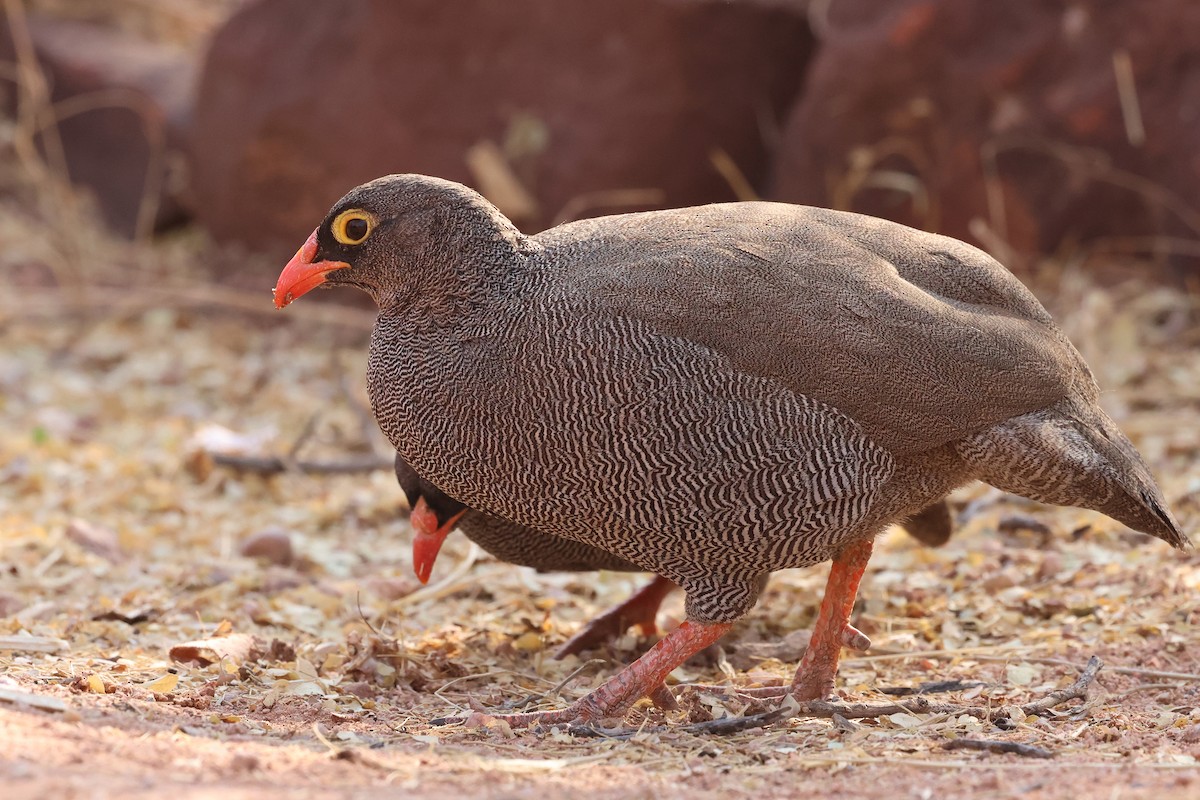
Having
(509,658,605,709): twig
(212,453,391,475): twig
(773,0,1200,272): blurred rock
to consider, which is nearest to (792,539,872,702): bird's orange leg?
(509,658,605,709): twig

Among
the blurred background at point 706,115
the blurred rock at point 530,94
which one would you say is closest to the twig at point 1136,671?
the blurred background at point 706,115

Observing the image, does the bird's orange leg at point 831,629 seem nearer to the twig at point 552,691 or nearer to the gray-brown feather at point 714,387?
the gray-brown feather at point 714,387

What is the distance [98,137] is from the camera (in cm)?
1105

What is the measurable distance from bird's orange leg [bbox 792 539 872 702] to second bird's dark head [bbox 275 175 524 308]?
1387 millimetres

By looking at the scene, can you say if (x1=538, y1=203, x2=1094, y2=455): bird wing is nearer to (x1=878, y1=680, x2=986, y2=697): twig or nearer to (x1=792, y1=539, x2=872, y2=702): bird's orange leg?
(x1=792, y1=539, x2=872, y2=702): bird's orange leg

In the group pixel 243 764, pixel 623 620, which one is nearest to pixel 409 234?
pixel 623 620

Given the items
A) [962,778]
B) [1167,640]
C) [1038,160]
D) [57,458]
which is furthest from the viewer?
[1038,160]

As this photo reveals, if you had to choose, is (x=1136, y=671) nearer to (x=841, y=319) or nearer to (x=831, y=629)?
(x=831, y=629)

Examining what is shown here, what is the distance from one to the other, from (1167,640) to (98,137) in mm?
9207

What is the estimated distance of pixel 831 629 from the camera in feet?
13.8

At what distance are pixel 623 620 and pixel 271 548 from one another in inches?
64.4

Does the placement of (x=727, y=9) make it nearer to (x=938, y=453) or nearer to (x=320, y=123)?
(x=320, y=123)

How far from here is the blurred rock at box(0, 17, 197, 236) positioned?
34.4 feet

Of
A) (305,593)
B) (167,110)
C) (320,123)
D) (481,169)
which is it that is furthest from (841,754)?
(167,110)
